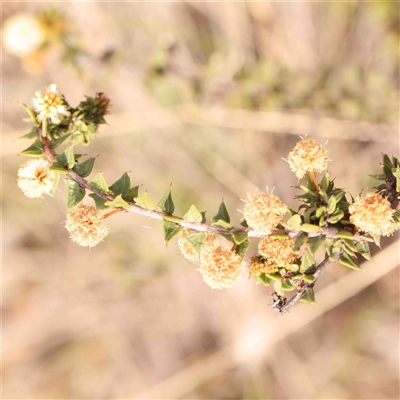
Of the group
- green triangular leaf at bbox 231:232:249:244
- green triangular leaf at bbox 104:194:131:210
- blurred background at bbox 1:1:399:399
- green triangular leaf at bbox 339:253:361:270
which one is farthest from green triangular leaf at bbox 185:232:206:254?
blurred background at bbox 1:1:399:399

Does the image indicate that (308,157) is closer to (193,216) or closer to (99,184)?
(193,216)

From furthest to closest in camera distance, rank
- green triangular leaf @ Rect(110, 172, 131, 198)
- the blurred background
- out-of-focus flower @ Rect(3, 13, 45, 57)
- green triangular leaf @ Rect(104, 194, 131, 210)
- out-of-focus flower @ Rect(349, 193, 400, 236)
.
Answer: the blurred background < out-of-focus flower @ Rect(3, 13, 45, 57) < green triangular leaf @ Rect(110, 172, 131, 198) < green triangular leaf @ Rect(104, 194, 131, 210) < out-of-focus flower @ Rect(349, 193, 400, 236)

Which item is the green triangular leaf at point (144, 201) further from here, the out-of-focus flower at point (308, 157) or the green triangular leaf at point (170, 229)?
the out-of-focus flower at point (308, 157)

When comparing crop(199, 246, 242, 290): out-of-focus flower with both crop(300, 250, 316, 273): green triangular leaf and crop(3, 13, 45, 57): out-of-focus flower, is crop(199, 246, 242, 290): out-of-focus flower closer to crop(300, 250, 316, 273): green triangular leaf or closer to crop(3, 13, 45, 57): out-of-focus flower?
crop(300, 250, 316, 273): green triangular leaf

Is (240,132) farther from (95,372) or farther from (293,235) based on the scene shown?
(95,372)

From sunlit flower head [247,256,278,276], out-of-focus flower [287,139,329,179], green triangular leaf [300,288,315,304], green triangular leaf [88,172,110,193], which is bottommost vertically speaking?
green triangular leaf [300,288,315,304]

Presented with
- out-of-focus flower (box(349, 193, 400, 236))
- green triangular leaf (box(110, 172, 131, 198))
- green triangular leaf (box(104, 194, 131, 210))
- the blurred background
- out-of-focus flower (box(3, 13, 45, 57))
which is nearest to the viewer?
out-of-focus flower (box(349, 193, 400, 236))

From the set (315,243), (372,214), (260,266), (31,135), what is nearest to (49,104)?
(31,135)

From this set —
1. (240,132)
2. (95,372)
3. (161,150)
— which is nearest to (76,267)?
(95,372)
